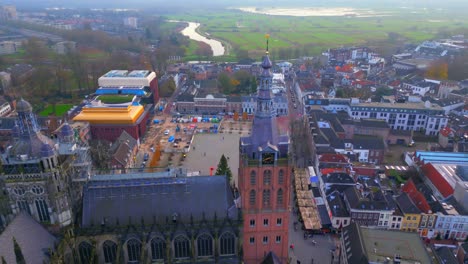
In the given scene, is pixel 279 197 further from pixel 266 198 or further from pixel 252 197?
pixel 252 197

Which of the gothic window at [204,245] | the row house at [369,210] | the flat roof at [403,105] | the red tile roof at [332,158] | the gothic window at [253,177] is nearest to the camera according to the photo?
the gothic window at [253,177]

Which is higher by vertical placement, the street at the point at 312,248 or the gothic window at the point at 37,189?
the gothic window at the point at 37,189

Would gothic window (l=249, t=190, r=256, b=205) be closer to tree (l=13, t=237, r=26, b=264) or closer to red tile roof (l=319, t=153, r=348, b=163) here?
tree (l=13, t=237, r=26, b=264)

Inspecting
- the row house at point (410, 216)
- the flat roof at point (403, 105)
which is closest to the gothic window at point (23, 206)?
the row house at point (410, 216)

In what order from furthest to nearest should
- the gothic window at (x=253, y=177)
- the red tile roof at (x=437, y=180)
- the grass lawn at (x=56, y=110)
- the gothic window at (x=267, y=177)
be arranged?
the grass lawn at (x=56, y=110)
the red tile roof at (x=437, y=180)
the gothic window at (x=267, y=177)
the gothic window at (x=253, y=177)

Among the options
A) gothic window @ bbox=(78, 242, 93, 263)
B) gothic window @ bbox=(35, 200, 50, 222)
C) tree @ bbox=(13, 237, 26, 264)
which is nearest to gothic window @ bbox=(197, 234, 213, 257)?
gothic window @ bbox=(78, 242, 93, 263)

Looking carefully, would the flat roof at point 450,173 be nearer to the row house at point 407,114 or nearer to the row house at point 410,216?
the row house at point 410,216

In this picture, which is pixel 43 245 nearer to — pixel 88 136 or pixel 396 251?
pixel 396 251

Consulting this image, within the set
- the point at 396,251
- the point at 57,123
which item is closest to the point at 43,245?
the point at 396,251
